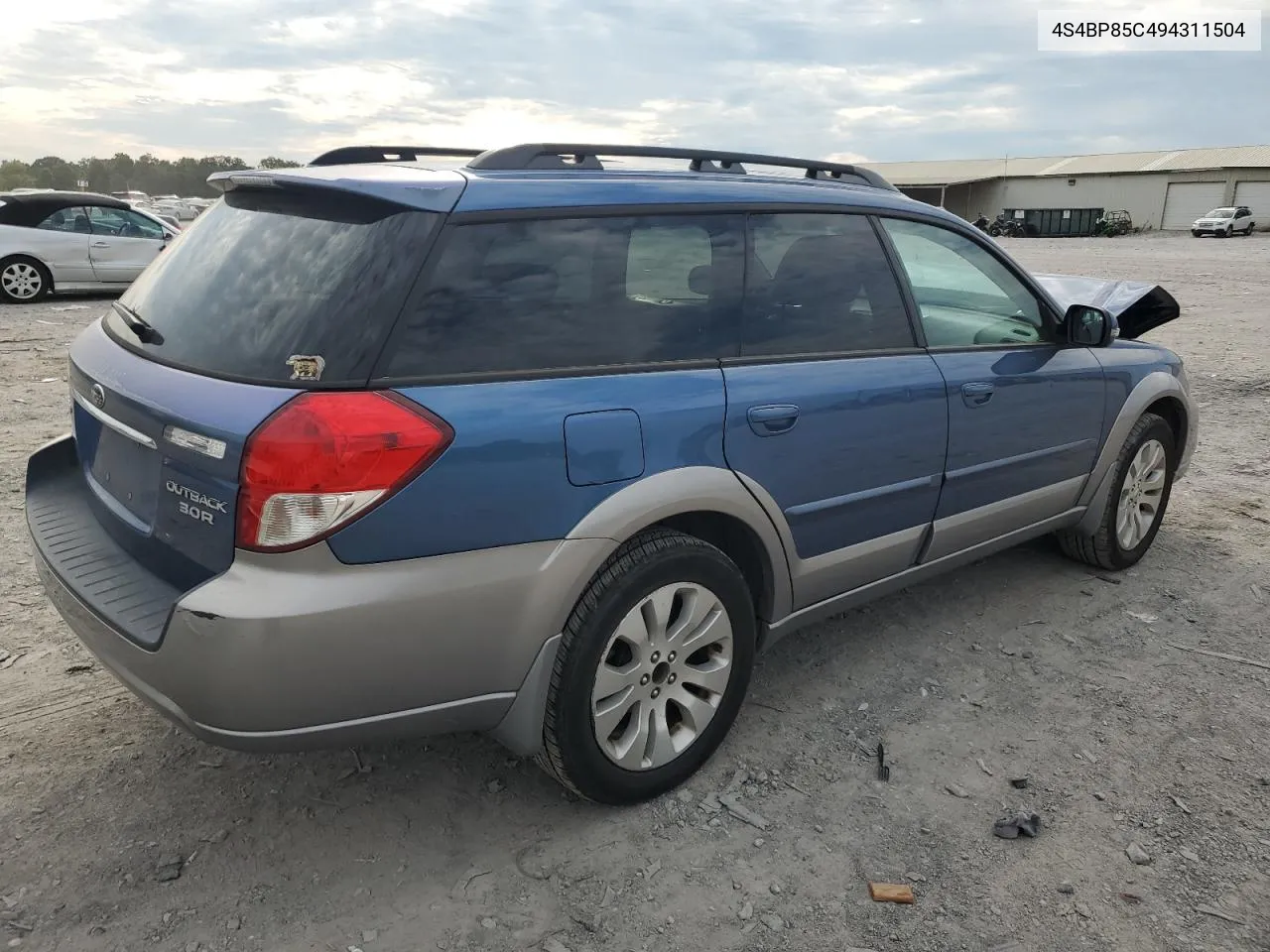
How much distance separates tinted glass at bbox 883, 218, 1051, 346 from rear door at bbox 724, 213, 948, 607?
0.48 feet

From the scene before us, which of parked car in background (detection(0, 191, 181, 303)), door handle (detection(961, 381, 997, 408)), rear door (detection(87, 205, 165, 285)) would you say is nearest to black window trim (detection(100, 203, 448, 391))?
door handle (detection(961, 381, 997, 408))

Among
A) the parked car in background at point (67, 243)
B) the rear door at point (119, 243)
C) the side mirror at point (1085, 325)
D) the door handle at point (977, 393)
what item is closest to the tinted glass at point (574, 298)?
the door handle at point (977, 393)

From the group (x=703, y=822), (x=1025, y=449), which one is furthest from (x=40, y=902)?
(x=1025, y=449)

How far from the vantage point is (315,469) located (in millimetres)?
2068

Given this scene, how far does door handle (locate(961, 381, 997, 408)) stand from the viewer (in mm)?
3438

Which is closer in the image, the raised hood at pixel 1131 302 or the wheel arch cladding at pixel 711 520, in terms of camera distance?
the wheel arch cladding at pixel 711 520

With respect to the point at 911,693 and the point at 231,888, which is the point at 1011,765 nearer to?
the point at 911,693

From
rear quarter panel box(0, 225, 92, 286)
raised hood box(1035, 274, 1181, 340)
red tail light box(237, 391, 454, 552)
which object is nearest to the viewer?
red tail light box(237, 391, 454, 552)

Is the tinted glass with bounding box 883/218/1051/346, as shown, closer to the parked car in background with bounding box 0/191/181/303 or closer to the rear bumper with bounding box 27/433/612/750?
the rear bumper with bounding box 27/433/612/750

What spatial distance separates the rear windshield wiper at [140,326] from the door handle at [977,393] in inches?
101

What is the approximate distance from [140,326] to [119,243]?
40.5 feet

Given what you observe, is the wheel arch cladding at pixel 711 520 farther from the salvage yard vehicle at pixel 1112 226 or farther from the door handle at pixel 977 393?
the salvage yard vehicle at pixel 1112 226

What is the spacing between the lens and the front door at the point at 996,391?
346 cm

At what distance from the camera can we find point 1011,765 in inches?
118
